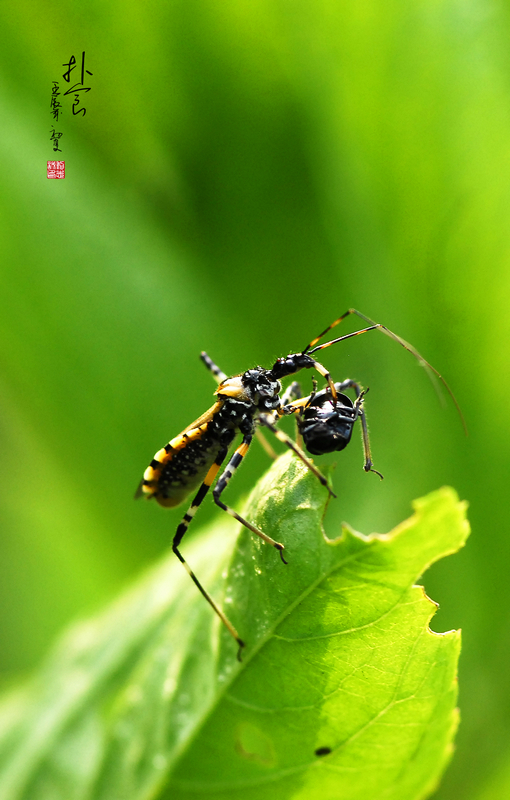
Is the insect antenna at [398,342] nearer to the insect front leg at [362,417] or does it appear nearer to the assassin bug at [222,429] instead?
the assassin bug at [222,429]

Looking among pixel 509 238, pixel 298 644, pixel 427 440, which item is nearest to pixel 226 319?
pixel 427 440

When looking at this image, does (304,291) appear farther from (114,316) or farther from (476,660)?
(476,660)

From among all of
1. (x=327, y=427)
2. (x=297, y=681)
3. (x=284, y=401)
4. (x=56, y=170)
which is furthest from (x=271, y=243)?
(x=297, y=681)

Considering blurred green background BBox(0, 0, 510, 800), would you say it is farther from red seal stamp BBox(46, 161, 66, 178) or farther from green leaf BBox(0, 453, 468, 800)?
green leaf BBox(0, 453, 468, 800)

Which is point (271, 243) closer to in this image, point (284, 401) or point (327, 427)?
point (284, 401)

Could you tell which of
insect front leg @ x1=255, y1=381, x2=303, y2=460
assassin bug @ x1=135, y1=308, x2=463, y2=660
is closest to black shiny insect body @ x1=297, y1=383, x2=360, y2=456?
assassin bug @ x1=135, y1=308, x2=463, y2=660
